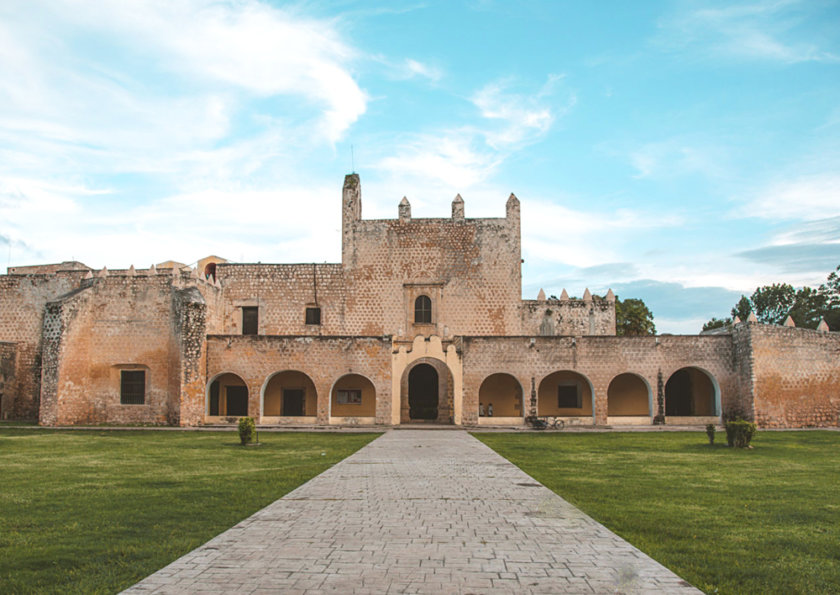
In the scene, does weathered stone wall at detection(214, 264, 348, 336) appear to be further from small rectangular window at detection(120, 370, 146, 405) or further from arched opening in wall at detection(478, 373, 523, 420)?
arched opening in wall at detection(478, 373, 523, 420)

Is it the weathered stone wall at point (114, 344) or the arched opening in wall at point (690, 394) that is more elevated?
the weathered stone wall at point (114, 344)

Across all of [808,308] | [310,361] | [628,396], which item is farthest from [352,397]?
[808,308]

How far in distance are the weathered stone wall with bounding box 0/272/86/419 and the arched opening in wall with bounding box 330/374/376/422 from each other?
41.8 feet

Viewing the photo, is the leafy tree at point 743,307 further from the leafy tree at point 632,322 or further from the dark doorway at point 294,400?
the dark doorway at point 294,400

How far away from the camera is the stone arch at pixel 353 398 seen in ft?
93.8

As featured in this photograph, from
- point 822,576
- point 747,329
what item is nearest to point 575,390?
point 747,329

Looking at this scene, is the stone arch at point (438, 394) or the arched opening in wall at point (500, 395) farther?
the arched opening in wall at point (500, 395)

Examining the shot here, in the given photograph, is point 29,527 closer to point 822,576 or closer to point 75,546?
point 75,546

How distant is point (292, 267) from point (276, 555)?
82.9 ft

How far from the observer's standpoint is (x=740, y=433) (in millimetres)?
16938

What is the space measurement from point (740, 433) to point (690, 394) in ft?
41.7

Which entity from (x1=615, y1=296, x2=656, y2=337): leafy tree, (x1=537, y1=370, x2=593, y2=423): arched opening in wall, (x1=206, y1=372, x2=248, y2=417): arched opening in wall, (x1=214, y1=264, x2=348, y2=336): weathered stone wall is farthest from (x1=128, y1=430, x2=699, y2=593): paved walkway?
(x1=615, y1=296, x2=656, y2=337): leafy tree

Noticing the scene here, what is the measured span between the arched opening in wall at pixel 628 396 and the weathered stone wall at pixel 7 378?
26.3m

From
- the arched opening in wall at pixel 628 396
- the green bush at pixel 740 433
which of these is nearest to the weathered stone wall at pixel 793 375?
the arched opening in wall at pixel 628 396
